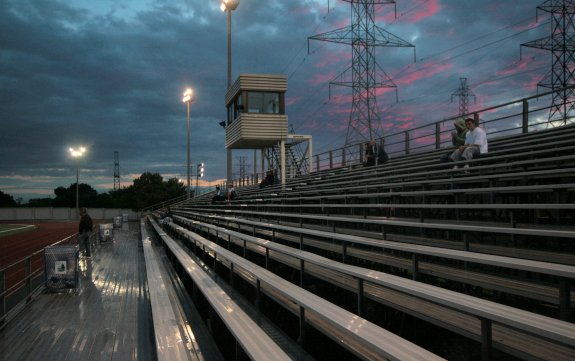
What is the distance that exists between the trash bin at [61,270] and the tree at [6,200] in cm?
9509

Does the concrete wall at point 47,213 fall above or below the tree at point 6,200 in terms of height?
below

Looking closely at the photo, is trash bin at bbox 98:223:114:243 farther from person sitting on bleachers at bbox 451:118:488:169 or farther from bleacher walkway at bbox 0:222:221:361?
person sitting on bleachers at bbox 451:118:488:169

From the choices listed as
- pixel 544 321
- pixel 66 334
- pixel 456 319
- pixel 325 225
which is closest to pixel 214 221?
pixel 325 225

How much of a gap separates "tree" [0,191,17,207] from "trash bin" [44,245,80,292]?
95.1 metres

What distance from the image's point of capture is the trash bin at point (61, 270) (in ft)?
25.6

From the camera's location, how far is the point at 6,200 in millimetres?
90750

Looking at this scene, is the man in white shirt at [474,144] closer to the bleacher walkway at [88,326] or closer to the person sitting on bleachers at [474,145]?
the person sitting on bleachers at [474,145]

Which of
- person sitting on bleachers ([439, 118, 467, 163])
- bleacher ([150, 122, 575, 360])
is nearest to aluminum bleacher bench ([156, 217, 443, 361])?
bleacher ([150, 122, 575, 360])

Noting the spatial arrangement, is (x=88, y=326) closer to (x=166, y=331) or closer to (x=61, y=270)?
(x=166, y=331)

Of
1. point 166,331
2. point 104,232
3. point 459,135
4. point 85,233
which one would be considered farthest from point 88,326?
point 104,232

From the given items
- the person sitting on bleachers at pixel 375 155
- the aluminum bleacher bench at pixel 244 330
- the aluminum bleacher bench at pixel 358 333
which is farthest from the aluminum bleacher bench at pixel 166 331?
the person sitting on bleachers at pixel 375 155

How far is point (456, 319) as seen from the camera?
2.65m

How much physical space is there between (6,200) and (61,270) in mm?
98241

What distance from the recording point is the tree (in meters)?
89.2
